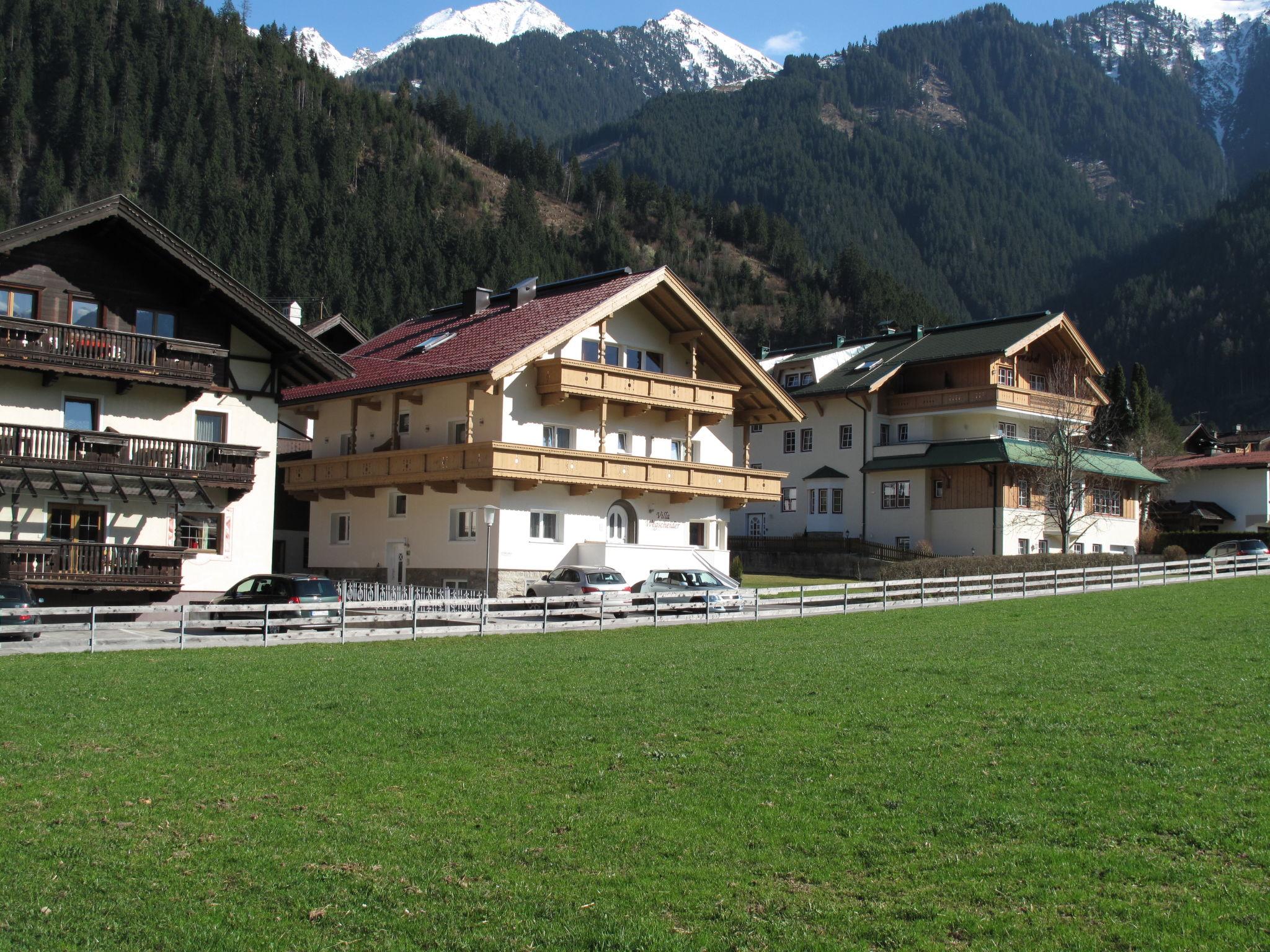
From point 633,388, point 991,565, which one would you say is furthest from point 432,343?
point 991,565

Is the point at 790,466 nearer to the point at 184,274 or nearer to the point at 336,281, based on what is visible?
the point at 184,274

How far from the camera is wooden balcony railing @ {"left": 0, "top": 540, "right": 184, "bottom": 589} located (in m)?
31.9

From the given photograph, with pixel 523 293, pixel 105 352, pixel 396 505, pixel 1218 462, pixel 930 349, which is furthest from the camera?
pixel 1218 462

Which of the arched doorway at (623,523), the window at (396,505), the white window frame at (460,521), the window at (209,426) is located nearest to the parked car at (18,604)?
the window at (209,426)

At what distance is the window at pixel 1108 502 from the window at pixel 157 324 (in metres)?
47.4

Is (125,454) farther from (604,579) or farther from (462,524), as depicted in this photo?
(604,579)

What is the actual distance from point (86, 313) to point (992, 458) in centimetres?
4042

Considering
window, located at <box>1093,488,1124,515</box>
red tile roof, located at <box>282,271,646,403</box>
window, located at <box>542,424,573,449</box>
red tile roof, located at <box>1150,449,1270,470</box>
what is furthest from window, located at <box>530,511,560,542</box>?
red tile roof, located at <box>1150,449,1270,470</box>

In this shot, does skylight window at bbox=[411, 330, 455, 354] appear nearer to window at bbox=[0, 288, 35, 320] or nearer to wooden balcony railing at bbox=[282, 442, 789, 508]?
wooden balcony railing at bbox=[282, 442, 789, 508]

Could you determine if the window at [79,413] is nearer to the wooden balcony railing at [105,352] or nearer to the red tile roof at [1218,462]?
the wooden balcony railing at [105,352]

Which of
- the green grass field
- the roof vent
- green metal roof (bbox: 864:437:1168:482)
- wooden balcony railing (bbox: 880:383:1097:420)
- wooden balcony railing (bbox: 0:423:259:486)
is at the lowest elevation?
the green grass field

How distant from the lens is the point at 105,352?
33.9m

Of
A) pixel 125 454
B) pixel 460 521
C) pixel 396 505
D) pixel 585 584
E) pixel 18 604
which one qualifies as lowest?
pixel 18 604

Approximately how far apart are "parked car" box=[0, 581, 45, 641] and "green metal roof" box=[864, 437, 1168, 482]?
43.8 meters
